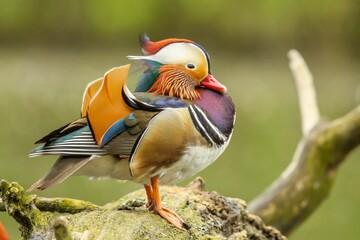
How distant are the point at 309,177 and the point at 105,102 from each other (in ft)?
4.89

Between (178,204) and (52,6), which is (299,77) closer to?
(178,204)

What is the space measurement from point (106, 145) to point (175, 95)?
208 millimetres

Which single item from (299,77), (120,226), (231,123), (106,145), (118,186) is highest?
(299,77)

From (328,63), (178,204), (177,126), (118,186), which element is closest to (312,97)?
(178,204)

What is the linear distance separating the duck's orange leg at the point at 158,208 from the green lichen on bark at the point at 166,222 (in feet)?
0.04

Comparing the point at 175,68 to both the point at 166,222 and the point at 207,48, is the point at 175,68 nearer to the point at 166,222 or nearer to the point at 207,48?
the point at 166,222

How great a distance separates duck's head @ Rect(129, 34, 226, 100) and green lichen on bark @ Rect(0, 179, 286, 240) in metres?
0.29

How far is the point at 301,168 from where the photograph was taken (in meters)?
3.35

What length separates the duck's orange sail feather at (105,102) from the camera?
1.97 metres

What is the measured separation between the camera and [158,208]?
222cm

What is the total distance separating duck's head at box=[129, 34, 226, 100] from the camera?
85.4 inches

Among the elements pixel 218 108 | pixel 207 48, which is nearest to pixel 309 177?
pixel 218 108

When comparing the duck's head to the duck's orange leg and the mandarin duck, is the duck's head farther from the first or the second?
the duck's orange leg

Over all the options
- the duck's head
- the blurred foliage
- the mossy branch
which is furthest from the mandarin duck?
the blurred foliage
